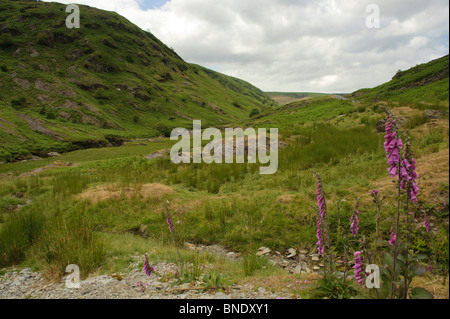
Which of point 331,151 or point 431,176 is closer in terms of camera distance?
point 431,176

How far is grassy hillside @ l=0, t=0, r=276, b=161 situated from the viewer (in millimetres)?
42375

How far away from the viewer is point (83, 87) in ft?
235

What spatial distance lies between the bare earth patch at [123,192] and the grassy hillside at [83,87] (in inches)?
1000

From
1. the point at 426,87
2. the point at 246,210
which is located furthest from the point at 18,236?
the point at 426,87

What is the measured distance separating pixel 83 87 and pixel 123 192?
247 ft

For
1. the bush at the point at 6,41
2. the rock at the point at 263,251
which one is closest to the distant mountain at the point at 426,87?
the rock at the point at 263,251

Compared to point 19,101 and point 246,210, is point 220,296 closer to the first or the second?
point 246,210

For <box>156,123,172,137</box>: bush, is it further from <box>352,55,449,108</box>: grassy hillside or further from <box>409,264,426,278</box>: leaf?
<box>409,264,426,278</box>: leaf

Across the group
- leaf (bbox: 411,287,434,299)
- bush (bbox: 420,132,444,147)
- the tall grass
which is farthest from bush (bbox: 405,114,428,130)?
leaf (bbox: 411,287,434,299)

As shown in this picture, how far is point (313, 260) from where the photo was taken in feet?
19.1

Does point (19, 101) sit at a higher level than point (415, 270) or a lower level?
higher

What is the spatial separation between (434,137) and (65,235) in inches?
530

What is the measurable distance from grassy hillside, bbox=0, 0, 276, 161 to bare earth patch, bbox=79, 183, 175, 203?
25.4 m
